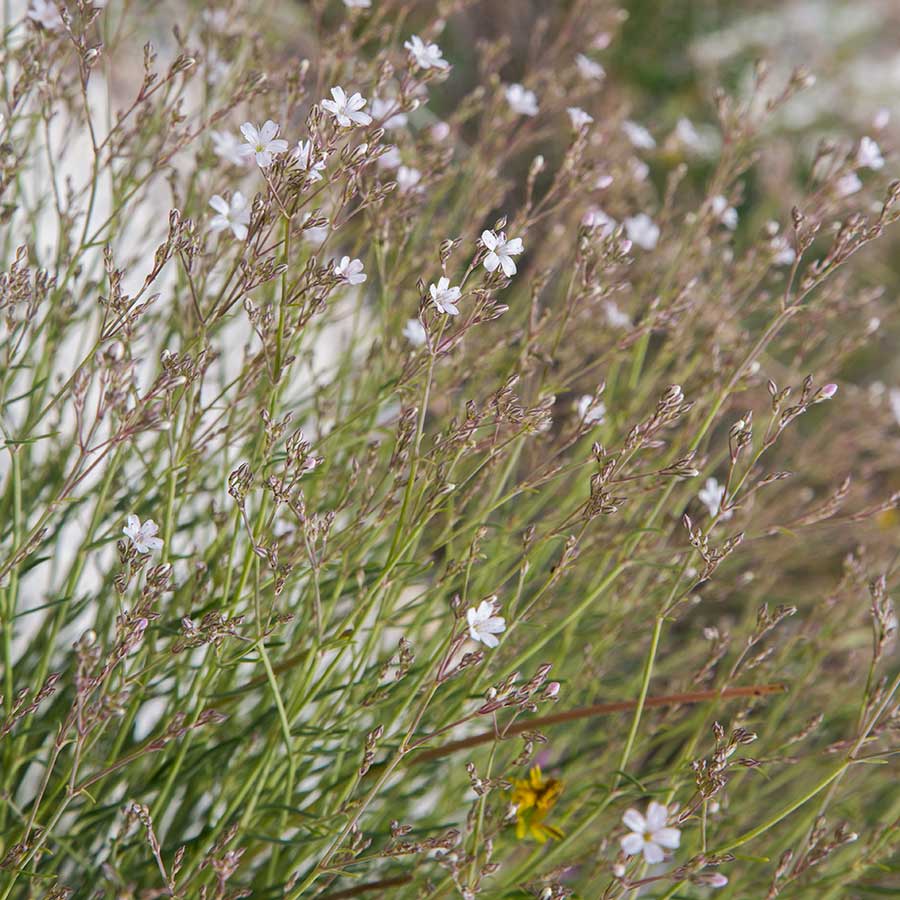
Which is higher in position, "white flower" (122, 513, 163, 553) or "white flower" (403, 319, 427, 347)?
"white flower" (403, 319, 427, 347)

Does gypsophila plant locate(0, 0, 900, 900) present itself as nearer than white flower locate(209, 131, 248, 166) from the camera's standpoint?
Yes

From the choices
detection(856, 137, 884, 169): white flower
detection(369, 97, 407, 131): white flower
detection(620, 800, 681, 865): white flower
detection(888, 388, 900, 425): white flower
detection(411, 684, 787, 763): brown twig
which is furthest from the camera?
detection(888, 388, 900, 425): white flower

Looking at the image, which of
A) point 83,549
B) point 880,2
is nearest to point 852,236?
point 83,549

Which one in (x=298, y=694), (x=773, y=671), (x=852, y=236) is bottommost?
(x=298, y=694)

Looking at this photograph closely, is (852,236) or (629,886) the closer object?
(629,886)

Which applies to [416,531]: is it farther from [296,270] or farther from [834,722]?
[834,722]

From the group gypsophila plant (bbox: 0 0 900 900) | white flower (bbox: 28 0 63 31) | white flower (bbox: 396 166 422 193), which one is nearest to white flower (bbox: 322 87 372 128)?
gypsophila plant (bbox: 0 0 900 900)

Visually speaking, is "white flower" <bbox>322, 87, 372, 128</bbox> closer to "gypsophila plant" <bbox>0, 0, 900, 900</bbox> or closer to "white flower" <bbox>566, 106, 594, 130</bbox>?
"gypsophila plant" <bbox>0, 0, 900, 900</bbox>
